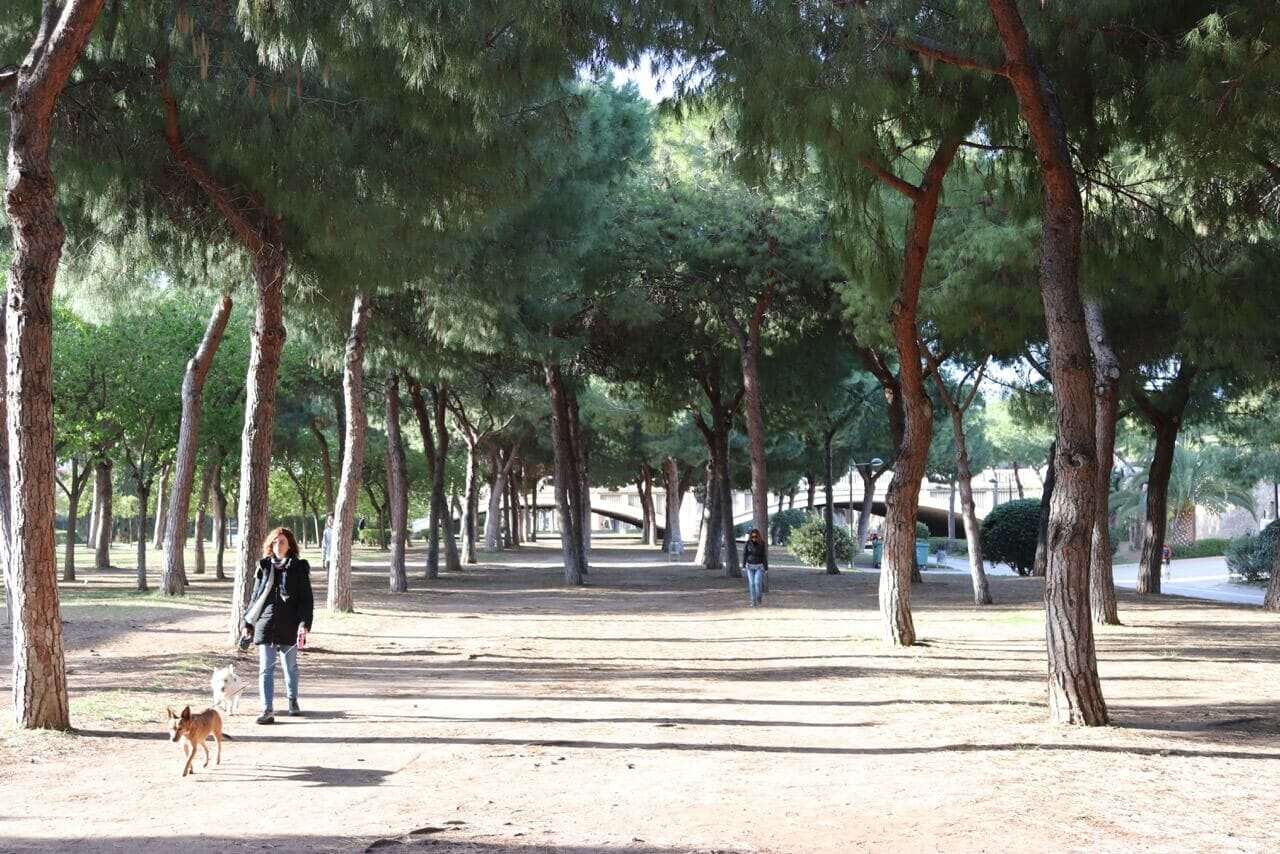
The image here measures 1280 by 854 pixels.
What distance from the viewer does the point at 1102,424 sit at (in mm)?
15875

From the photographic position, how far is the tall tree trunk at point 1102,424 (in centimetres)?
1573

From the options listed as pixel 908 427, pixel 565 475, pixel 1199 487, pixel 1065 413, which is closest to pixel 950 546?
pixel 1199 487

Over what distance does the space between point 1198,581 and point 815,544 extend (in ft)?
37.0

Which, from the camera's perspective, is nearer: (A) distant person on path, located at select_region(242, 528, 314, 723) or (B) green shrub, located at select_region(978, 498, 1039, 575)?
(A) distant person on path, located at select_region(242, 528, 314, 723)

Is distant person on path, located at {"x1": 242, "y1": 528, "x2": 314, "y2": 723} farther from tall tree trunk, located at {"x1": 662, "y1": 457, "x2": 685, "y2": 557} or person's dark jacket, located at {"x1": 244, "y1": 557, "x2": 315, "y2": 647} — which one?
tall tree trunk, located at {"x1": 662, "y1": 457, "x2": 685, "y2": 557}

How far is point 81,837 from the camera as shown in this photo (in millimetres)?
5598

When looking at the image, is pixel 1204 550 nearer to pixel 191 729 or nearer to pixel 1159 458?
pixel 1159 458

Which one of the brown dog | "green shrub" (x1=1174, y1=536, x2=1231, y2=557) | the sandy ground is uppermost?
the brown dog

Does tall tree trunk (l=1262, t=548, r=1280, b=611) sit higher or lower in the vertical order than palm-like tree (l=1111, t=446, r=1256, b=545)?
lower

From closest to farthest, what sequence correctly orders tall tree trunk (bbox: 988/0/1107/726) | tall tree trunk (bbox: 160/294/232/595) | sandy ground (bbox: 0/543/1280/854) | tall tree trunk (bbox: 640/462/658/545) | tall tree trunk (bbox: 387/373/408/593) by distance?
sandy ground (bbox: 0/543/1280/854) < tall tree trunk (bbox: 988/0/1107/726) < tall tree trunk (bbox: 160/294/232/595) < tall tree trunk (bbox: 387/373/408/593) < tall tree trunk (bbox: 640/462/658/545)

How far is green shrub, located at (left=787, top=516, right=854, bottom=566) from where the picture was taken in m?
37.7

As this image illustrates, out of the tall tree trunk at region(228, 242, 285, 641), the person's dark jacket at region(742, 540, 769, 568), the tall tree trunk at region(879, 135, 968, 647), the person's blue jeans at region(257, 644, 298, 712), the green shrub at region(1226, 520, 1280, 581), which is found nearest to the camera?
the person's blue jeans at region(257, 644, 298, 712)

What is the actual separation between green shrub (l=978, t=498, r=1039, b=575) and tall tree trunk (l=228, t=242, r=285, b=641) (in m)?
25.1

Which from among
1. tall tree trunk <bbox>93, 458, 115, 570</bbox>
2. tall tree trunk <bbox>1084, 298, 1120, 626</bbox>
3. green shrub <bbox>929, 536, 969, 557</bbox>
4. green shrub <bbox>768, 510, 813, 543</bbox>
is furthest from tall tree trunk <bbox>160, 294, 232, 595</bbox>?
green shrub <bbox>929, 536, 969, 557</bbox>
